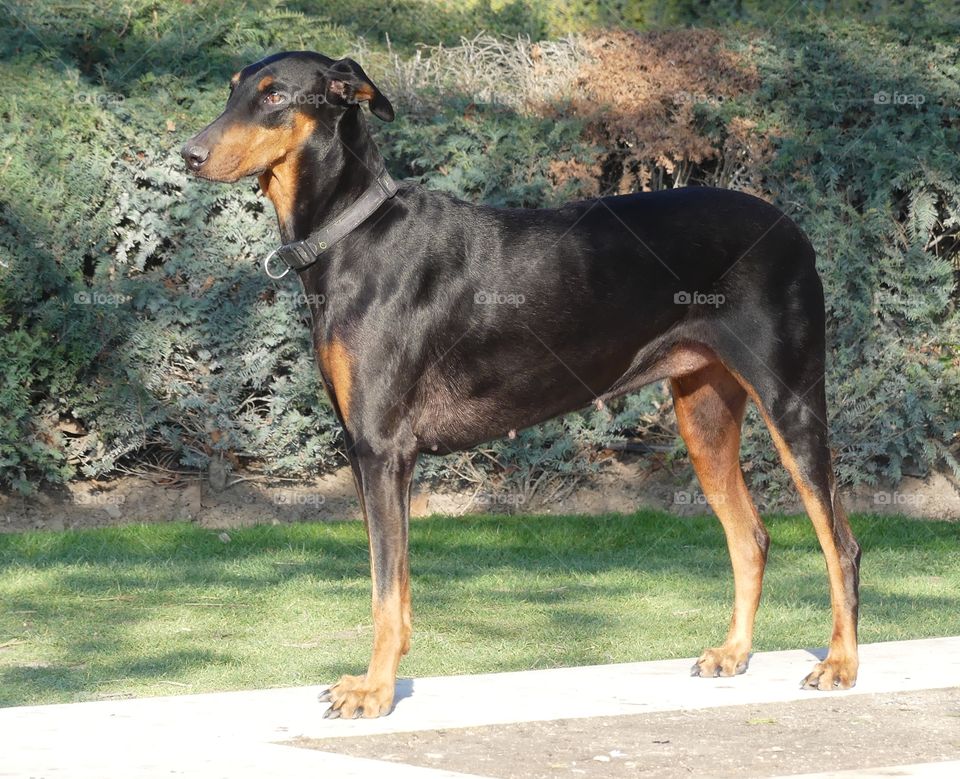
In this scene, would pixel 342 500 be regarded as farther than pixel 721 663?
Yes

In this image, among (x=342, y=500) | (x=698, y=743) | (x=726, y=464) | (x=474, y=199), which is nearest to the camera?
(x=698, y=743)

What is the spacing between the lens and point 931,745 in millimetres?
3955

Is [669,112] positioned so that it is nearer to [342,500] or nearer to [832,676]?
[342,500]

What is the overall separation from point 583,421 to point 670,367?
3957 mm

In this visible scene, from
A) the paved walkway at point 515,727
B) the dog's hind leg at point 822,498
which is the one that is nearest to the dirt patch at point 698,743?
the paved walkway at point 515,727

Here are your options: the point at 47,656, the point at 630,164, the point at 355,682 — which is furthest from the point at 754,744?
the point at 630,164

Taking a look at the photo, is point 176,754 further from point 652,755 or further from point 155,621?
point 155,621

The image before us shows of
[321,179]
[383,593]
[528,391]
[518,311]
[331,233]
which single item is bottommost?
[383,593]

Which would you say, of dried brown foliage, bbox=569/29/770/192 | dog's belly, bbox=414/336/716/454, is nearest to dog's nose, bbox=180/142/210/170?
dog's belly, bbox=414/336/716/454

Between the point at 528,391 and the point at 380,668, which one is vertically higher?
the point at 528,391

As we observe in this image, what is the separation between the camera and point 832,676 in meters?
4.55

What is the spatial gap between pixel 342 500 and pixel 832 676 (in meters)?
5.11

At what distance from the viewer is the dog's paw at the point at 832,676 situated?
179 inches

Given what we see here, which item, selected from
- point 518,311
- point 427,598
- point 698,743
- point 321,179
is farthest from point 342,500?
point 698,743
